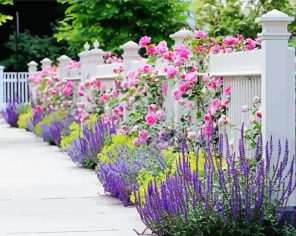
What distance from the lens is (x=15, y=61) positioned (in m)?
40.8

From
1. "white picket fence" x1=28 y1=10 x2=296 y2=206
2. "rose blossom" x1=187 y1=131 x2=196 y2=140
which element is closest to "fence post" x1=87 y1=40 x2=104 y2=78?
"rose blossom" x1=187 y1=131 x2=196 y2=140

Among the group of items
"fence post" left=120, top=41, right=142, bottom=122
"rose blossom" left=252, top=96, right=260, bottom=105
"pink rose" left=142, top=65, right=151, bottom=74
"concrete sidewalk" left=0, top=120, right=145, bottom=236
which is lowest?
"concrete sidewalk" left=0, top=120, right=145, bottom=236

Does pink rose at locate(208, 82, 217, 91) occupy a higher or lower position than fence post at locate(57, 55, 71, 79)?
lower

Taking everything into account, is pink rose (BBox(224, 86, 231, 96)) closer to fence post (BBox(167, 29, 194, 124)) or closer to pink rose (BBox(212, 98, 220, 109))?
pink rose (BBox(212, 98, 220, 109))

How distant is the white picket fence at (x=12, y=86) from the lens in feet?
119

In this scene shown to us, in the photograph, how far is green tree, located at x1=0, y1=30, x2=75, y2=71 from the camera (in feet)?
132

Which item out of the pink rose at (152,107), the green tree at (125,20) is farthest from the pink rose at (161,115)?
→ the green tree at (125,20)

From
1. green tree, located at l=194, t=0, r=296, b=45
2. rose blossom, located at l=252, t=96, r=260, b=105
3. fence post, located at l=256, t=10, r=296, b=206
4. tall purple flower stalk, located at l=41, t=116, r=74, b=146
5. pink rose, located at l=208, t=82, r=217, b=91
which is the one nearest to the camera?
fence post, located at l=256, t=10, r=296, b=206

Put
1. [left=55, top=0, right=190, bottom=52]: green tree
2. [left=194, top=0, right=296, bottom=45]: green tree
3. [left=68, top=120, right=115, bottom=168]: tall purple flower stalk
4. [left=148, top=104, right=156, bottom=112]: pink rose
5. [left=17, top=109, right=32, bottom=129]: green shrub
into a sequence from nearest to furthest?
[left=148, top=104, right=156, bottom=112]: pink rose < [left=68, top=120, right=115, bottom=168]: tall purple flower stalk < [left=194, top=0, right=296, bottom=45]: green tree < [left=17, top=109, right=32, bottom=129]: green shrub < [left=55, top=0, right=190, bottom=52]: green tree

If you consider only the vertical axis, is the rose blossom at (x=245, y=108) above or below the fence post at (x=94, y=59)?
below

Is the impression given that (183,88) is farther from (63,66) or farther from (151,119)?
(63,66)

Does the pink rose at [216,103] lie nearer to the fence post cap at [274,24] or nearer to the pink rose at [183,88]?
the pink rose at [183,88]

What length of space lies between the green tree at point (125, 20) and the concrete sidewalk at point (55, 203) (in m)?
9.99

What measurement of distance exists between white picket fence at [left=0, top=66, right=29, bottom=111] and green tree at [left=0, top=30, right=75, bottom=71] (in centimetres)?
346
